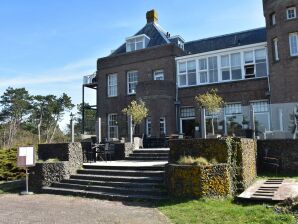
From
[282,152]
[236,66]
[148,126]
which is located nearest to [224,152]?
[282,152]

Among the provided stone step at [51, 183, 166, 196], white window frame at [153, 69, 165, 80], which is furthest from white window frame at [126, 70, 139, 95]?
stone step at [51, 183, 166, 196]

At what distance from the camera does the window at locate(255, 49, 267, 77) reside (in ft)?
83.5

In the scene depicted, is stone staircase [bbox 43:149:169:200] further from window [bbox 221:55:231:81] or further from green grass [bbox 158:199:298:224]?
window [bbox 221:55:231:81]

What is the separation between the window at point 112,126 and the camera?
3181 cm

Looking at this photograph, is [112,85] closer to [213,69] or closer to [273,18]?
[213,69]

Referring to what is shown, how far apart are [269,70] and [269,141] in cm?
1051

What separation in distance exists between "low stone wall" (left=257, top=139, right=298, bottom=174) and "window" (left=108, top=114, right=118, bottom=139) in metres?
18.1

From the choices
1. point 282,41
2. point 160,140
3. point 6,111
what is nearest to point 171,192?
point 160,140

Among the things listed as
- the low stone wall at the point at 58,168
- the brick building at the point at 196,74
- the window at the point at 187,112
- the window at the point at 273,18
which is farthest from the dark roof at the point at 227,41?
the low stone wall at the point at 58,168

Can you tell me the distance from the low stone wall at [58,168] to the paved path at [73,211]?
1.70 metres

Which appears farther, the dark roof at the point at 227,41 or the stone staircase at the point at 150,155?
the dark roof at the point at 227,41

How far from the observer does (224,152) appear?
10.8 m

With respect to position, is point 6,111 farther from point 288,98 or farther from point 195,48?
point 288,98

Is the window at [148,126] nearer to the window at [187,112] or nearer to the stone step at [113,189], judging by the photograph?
the window at [187,112]
